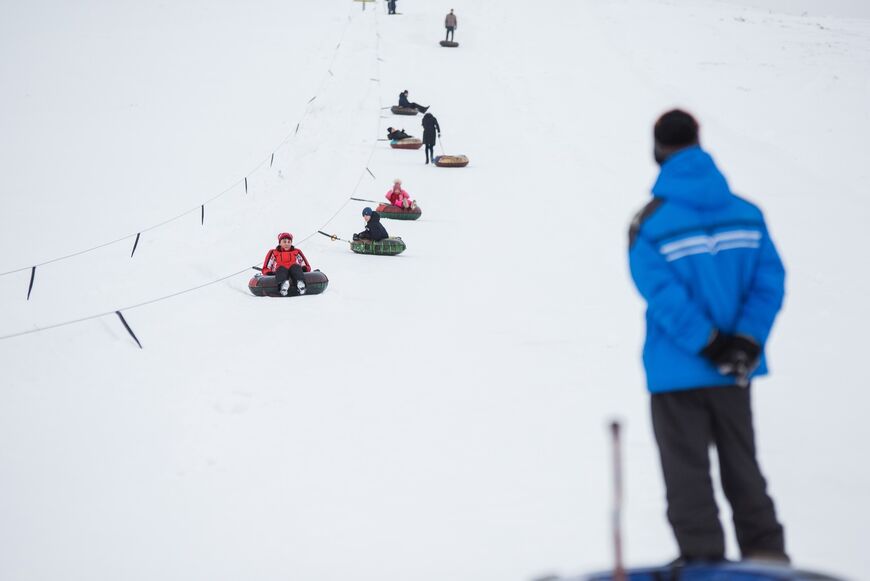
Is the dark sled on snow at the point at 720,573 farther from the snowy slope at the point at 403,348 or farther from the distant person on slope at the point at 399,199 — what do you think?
the distant person on slope at the point at 399,199

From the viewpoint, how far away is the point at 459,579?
3354 millimetres

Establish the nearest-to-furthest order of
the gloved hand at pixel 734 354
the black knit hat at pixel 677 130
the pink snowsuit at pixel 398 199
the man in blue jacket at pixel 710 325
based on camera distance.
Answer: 1. the gloved hand at pixel 734 354
2. the man in blue jacket at pixel 710 325
3. the black knit hat at pixel 677 130
4. the pink snowsuit at pixel 398 199

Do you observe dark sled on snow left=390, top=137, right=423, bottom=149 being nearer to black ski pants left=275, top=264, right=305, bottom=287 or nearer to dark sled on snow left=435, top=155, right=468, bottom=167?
dark sled on snow left=435, top=155, right=468, bottom=167

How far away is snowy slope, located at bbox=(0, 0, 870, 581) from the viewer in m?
3.88

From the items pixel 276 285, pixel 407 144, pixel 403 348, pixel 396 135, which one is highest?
pixel 396 135

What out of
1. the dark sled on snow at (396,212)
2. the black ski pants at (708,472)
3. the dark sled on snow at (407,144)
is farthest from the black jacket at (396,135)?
the black ski pants at (708,472)

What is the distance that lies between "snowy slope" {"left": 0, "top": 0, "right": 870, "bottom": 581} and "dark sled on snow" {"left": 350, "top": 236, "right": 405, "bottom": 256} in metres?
0.18

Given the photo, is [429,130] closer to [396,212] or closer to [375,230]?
[396,212]

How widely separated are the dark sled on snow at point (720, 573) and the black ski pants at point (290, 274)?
6.74 metres

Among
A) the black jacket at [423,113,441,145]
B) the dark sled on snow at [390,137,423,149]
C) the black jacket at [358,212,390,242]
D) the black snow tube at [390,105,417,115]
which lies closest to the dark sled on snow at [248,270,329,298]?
the black jacket at [358,212,390,242]

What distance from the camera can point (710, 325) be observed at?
8.08 ft

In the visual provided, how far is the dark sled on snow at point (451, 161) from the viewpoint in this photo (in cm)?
1608

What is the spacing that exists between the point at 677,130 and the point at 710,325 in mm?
805

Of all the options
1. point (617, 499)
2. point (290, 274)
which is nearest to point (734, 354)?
point (617, 499)
